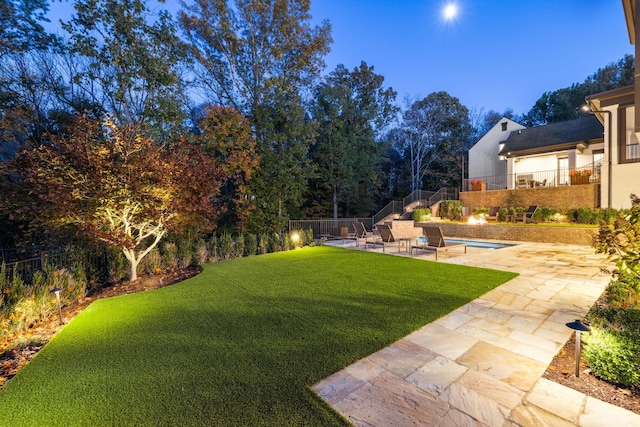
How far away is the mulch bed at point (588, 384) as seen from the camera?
221cm

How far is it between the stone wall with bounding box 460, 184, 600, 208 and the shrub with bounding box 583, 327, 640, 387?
14.9 meters

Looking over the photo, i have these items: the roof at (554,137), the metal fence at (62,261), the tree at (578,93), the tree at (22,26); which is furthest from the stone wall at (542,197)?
the tree at (22,26)

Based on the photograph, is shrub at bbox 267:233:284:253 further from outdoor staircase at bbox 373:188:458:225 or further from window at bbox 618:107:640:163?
window at bbox 618:107:640:163

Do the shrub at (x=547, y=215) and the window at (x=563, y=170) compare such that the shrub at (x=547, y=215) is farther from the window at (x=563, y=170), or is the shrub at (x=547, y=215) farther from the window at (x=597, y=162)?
the window at (x=563, y=170)

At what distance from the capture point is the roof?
54.2 feet

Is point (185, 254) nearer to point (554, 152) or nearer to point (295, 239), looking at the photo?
point (295, 239)

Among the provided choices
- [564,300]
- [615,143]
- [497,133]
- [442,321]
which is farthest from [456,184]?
[442,321]

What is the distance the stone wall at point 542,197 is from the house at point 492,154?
5.31 metres

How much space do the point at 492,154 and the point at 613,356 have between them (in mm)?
24911

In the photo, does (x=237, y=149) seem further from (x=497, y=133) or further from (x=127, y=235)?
(x=497, y=133)

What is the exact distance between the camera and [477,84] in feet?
202

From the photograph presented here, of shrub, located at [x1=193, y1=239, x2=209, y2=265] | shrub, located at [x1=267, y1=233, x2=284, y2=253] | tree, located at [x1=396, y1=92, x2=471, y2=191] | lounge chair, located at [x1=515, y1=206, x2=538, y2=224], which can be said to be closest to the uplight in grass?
shrub, located at [x1=267, y1=233, x2=284, y2=253]

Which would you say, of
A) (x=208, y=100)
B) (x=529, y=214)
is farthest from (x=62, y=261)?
(x=529, y=214)

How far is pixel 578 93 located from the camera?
87.8ft
